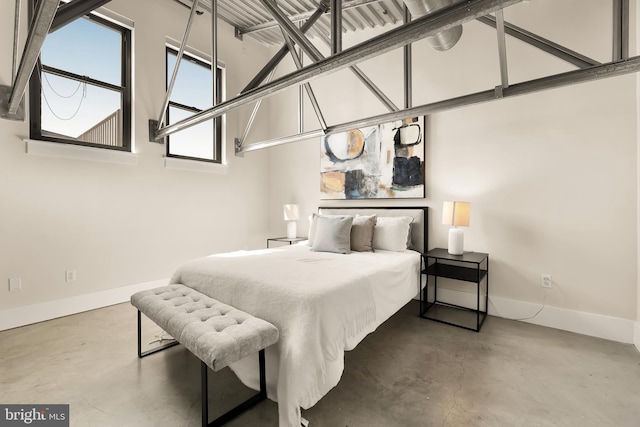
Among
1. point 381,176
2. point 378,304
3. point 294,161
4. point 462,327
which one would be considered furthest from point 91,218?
point 462,327

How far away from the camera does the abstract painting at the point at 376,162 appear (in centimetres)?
359

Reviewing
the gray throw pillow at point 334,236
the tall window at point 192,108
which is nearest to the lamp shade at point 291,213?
the gray throw pillow at point 334,236

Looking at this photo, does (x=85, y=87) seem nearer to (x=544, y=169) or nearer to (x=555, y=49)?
(x=555, y=49)

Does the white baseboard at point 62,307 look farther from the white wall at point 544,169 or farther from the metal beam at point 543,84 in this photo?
the white wall at point 544,169

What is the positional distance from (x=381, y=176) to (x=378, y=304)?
2046 mm

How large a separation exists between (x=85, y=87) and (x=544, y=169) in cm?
498

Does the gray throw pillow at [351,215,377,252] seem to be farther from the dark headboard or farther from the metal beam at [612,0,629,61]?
the metal beam at [612,0,629,61]

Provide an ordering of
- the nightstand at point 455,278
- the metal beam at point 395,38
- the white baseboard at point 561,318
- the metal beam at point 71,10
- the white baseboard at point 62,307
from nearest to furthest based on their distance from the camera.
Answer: the metal beam at point 395,38 → the metal beam at point 71,10 → the white baseboard at point 561,318 → the white baseboard at point 62,307 → the nightstand at point 455,278

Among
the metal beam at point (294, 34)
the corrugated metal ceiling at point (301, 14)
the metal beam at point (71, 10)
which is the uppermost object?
the corrugated metal ceiling at point (301, 14)

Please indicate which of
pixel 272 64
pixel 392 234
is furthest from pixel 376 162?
pixel 272 64

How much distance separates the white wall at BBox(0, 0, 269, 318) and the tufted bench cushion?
166 cm

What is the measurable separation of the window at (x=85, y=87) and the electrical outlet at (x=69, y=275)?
1394 mm

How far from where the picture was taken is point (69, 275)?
3.08 metres

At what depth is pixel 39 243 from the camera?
2904mm
